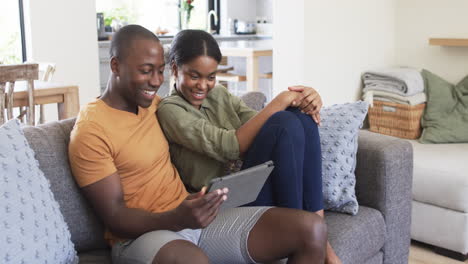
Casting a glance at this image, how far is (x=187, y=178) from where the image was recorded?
171 centimetres

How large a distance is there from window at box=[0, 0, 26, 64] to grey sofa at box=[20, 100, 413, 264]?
3.04 metres

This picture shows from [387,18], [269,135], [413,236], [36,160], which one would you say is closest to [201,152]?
[269,135]

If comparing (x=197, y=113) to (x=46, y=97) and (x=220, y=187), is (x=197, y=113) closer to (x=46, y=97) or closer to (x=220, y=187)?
(x=220, y=187)

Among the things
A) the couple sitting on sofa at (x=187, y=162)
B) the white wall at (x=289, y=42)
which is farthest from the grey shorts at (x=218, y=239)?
the white wall at (x=289, y=42)

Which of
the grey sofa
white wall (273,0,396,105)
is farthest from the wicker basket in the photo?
the grey sofa

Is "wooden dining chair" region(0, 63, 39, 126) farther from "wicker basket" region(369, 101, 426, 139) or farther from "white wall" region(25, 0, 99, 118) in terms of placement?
"wicker basket" region(369, 101, 426, 139)

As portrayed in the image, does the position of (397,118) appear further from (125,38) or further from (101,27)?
(101,27)

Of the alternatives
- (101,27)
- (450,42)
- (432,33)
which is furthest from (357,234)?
(101,27)

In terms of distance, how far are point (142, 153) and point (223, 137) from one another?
0.81ft

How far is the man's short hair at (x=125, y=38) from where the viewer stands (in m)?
1.46

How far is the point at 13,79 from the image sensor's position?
2793mm

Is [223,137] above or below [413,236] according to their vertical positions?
above

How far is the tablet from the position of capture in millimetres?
1255

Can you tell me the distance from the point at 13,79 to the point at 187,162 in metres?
1.50
